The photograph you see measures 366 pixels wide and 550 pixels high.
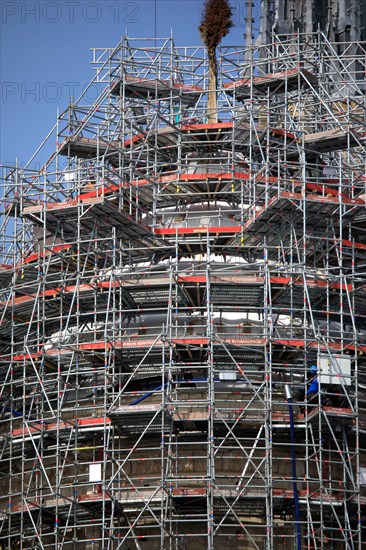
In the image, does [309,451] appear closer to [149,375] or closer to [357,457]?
[357,457]

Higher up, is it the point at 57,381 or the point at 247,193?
the point at 247,193

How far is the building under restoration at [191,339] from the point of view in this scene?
63.5 metres

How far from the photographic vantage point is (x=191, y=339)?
64.8 meters

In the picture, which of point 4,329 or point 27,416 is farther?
point 4,329

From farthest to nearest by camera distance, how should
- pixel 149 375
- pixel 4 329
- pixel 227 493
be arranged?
1. pixel 4 329
2. pixel 149 375
3. pixel 227 493

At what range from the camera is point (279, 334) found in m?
66.5

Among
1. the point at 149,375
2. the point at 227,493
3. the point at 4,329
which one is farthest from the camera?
the point at 4,329

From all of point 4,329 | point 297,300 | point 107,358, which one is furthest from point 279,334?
point 4,329

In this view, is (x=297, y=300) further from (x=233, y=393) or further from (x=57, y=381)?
(x=57, y=381)

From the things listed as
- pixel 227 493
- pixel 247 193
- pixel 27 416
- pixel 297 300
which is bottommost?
pixel 227 493

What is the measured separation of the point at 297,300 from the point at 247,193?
6.71 meters

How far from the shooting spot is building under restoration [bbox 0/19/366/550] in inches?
2499

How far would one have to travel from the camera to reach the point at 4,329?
72.1 meters

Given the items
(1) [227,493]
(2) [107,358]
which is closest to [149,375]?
(2) [107,358]
